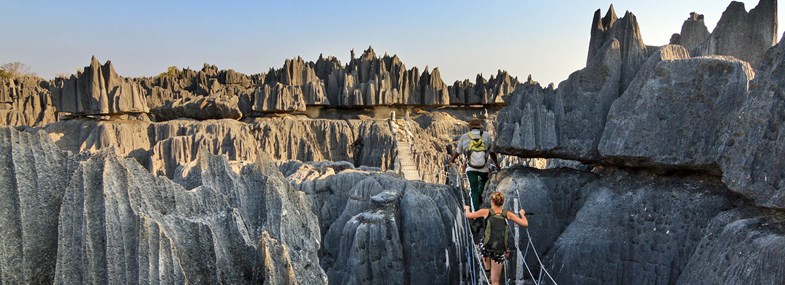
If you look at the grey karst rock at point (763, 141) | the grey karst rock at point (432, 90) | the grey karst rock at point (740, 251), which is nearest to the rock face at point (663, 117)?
the grey karst rock at point (763, 141)

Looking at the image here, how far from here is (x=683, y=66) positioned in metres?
6.97

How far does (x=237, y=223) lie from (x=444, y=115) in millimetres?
29848

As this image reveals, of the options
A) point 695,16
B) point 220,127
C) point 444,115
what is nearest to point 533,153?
point 695,16

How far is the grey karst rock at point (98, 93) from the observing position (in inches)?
988

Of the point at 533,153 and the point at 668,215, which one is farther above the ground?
the point at 533,153

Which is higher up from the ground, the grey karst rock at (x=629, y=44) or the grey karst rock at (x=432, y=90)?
the grey karst rock at (x=432, y=90)

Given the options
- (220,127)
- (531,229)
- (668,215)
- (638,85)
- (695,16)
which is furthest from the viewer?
(220,127)

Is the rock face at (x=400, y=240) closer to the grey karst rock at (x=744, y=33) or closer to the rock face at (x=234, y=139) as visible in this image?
the grey karst rock at (x=744, y=33)

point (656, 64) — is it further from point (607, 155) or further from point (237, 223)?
point (237, 223)

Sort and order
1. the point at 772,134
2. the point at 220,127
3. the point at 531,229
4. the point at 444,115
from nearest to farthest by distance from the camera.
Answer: the point at 772,134, the point at 531,229, the point at 220,127, the point at 444,115

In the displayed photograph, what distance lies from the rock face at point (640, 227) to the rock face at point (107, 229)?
4.14 metres

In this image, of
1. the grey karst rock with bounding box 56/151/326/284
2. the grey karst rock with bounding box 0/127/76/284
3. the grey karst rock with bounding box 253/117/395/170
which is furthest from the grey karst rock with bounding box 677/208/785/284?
the grey karst rock with bounding box 253/117/395/170

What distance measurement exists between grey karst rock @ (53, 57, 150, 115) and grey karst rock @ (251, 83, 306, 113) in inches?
239

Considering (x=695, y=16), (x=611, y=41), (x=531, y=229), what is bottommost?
(x=531, y=229)
